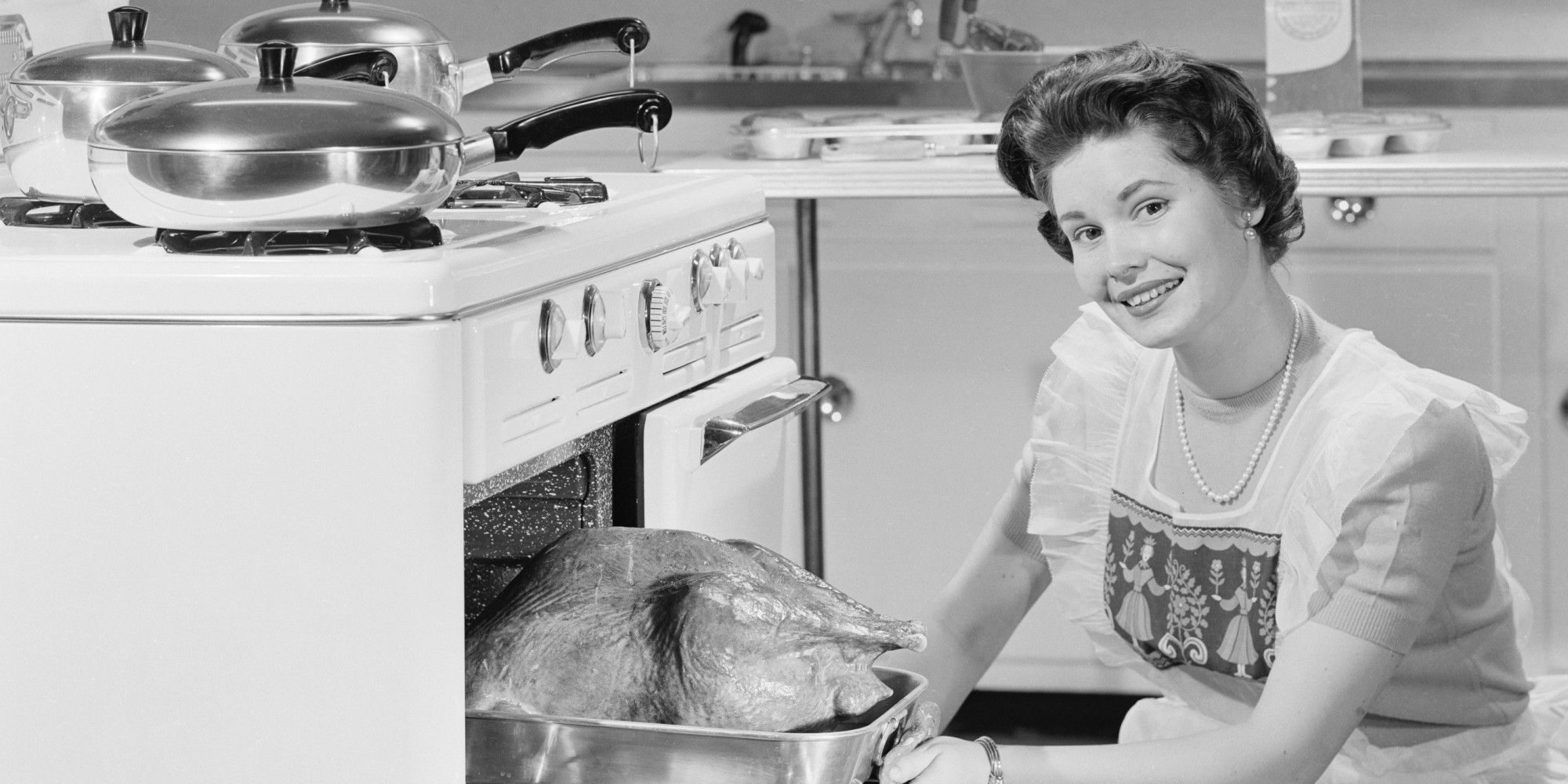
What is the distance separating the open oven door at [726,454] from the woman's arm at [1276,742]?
0.85 feet

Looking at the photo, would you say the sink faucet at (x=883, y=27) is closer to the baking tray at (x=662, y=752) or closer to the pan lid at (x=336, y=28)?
the pan lid at (x=336, y=28)

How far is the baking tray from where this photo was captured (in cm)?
91

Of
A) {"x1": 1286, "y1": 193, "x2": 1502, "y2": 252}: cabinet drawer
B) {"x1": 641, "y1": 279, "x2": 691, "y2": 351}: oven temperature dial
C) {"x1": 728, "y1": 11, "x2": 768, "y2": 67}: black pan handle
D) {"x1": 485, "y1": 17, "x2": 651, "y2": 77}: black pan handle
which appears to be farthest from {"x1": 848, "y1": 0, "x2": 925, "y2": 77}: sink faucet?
{"x1": 641, "y1": 279, "x2": 691, "y2": 351}: oven temperature dial

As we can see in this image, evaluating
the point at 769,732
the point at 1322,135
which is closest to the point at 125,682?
the point at 769,732

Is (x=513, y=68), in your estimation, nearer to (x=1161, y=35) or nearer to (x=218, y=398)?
(x=218, y=398)

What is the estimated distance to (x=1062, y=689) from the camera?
2631mm

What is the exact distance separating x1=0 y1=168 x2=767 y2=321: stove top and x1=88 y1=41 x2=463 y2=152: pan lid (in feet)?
0.21

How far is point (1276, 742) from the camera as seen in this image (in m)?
Result: 1.26

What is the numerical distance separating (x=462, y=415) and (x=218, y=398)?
5.2 inches

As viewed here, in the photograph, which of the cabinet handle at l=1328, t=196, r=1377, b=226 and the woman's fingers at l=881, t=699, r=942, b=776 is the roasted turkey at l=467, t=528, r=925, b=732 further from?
the cabinet handle at l=1328, t=196, r=1377, b=226

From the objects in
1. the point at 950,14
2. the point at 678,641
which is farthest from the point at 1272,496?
the point at 950,14

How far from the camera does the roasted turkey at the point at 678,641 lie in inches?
37.2

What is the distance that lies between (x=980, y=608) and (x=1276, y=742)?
364 mm

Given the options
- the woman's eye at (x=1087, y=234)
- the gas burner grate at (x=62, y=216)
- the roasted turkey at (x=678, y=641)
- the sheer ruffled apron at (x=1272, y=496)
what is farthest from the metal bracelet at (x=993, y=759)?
the gas burner grate at (x=62, y=216)
